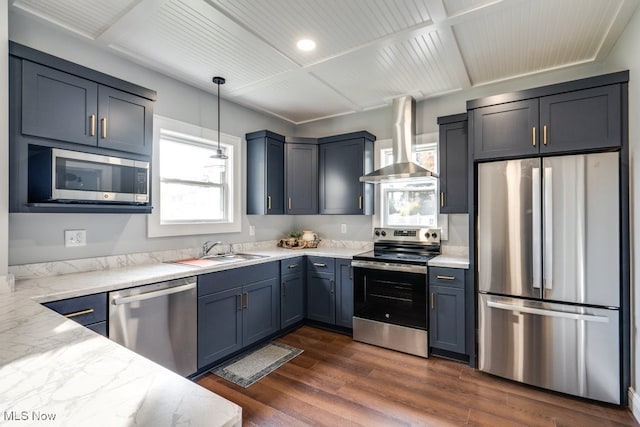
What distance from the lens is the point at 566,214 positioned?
2373mm

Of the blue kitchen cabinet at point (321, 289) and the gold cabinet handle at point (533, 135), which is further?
the blue kitchen cabinet at point (321, 289)

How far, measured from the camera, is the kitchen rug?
2615 mm

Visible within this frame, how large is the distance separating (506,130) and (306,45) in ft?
5.83

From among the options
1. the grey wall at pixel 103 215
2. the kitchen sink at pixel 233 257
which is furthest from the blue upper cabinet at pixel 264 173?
the kitchen sink at pixel 233 257

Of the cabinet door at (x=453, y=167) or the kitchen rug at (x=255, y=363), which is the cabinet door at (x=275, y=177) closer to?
the kitchen rug at (x=255, y=363)

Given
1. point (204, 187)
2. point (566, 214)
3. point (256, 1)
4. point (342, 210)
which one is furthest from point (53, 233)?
point (566, 214)

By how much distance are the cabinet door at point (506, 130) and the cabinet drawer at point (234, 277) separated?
2.23 m

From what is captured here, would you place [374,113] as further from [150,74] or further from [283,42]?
[150,74]

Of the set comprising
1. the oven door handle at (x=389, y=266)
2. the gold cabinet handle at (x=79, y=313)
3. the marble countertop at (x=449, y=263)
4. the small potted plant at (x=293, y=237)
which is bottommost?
the gold cabinet handle at (x=79, y=313)

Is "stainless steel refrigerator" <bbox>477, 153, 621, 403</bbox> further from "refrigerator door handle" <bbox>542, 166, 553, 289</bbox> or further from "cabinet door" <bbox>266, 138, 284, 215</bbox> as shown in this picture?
"cabinet door" <bbox>266, 138, 284, 215</bbox>

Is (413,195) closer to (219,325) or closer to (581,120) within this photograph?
(581,120)

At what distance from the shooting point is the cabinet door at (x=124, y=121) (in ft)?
7.30

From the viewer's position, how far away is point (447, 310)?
2.95 m

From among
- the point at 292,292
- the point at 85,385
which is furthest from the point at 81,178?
the point at 292,292
